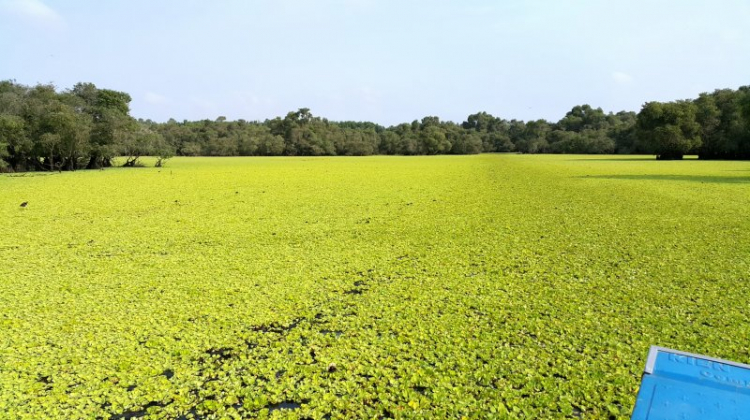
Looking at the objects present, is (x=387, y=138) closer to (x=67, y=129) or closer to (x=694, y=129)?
(x=694, y=129)

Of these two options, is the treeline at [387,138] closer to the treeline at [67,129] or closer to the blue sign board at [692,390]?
the treeline at [67,129]

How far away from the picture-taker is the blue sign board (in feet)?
4.19

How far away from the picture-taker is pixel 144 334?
127 inches

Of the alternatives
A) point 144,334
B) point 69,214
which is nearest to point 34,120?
point 69,214

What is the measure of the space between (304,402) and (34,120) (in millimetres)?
23761

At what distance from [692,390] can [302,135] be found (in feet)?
202

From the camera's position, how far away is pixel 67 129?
20.7 metres

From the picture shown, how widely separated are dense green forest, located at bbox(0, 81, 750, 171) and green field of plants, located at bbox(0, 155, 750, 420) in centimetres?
1631

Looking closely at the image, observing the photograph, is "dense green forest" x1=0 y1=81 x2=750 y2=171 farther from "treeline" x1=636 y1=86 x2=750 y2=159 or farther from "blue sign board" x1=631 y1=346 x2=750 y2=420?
"blue sign board" x1=631 y1=346 x2=750 y2=420

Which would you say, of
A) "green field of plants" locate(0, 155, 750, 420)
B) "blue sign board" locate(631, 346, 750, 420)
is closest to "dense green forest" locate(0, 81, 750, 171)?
"green field of plants" locate(0, 155, 750, 420)

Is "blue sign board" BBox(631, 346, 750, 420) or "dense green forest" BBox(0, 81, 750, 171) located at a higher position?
"dense green forest" BBox(0, 81, 750, 171)

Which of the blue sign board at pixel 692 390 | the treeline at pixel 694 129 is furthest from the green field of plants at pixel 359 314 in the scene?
the treeline at pixel 694 129

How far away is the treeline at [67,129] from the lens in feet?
66.4

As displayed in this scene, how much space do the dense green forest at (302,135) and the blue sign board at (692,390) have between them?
71.7ft
